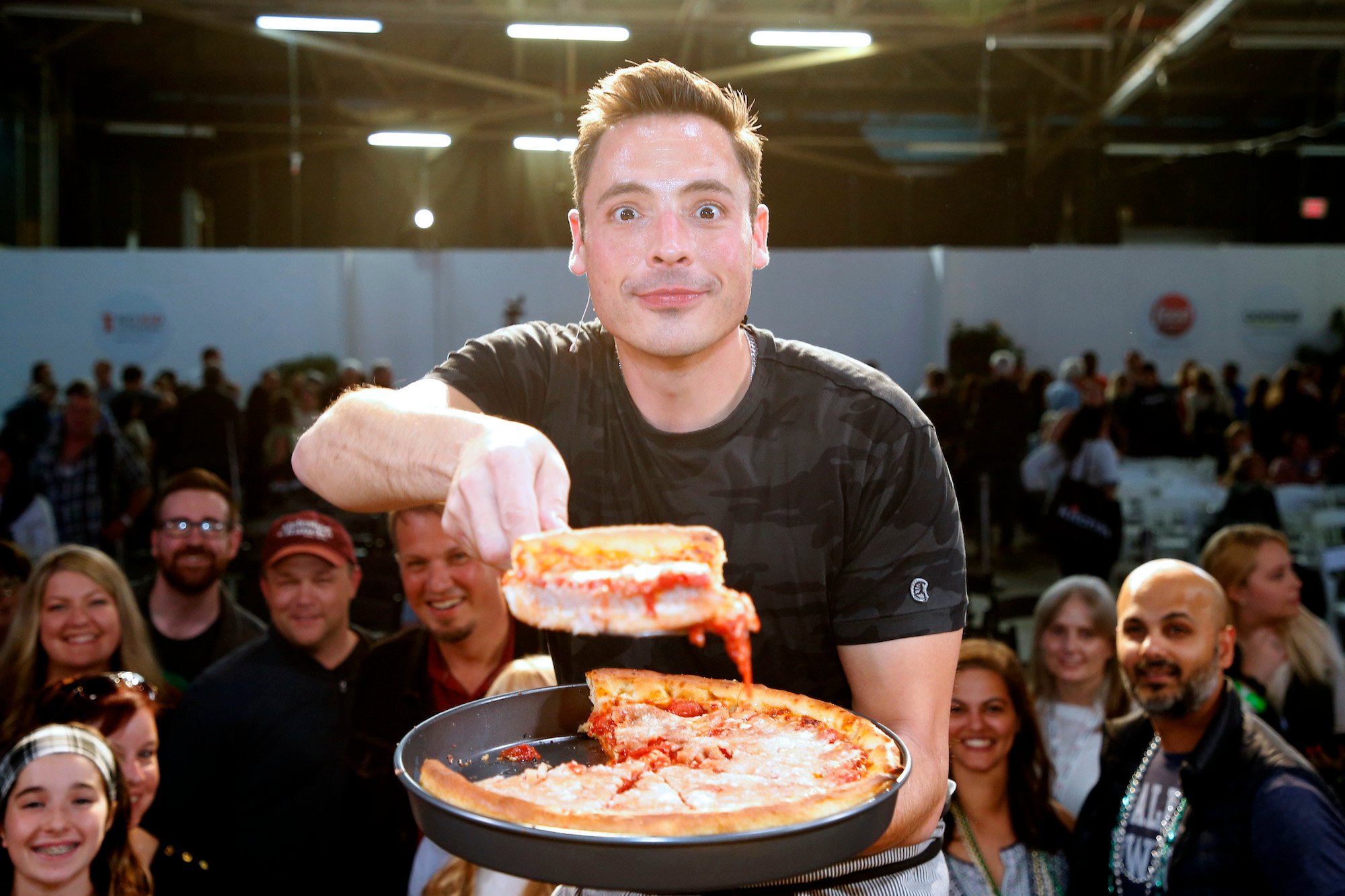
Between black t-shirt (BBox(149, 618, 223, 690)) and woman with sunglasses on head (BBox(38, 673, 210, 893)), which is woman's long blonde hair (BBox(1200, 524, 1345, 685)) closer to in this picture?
woman with sunglasses on head (BBox(38, 673, 210, 893))

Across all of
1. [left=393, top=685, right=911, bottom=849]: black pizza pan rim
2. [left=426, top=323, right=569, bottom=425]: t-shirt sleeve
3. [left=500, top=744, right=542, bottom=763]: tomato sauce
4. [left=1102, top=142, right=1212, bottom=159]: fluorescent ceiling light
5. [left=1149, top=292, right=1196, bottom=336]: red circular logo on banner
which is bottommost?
[left=500, top=744, right=542, bottom=763]: tomato sauce

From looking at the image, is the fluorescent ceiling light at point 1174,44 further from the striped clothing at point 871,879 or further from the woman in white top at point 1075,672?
the striped clothing at point 871,879

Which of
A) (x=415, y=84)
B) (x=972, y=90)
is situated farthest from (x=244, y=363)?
(x=972, y=90)

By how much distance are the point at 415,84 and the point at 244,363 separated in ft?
16.3

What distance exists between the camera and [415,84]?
16.3m

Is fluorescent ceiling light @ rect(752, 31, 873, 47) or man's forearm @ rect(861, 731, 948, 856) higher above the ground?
fluorescent ceiling light @ rect(752, 31, 873, 47)

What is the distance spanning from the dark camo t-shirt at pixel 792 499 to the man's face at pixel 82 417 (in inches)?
Answer: 237

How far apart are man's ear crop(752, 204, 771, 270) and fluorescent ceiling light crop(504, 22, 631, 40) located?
26.4 ft

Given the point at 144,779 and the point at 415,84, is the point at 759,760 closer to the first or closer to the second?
the point at 144,779

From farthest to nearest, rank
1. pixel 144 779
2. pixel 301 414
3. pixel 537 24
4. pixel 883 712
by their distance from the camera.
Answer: pixel 301 414 → pixel 537 24 → pixel 144 779 → pixel 883 712

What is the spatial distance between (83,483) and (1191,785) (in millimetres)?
6612

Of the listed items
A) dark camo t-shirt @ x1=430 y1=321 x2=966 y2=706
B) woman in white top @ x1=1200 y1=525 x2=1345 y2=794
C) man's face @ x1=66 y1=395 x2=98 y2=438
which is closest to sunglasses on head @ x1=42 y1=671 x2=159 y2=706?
dark camo t-shirt @ x1=430 y1=321 x2=966 y2=706

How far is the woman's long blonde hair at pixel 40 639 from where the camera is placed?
361 centimetres

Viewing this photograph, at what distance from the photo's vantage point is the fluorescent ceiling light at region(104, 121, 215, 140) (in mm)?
17094
